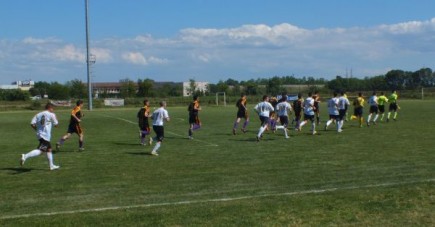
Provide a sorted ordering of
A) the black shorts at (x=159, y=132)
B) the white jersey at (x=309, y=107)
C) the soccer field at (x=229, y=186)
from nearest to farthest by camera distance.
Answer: the soccer field at (x=229, y=186), the black shorts at (x=159, y=132), the white jersey at (x=309, y=107)

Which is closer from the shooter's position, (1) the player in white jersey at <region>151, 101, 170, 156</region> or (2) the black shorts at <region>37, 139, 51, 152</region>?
(2) the black shorts at <region>37, 139, 51, 152</region>

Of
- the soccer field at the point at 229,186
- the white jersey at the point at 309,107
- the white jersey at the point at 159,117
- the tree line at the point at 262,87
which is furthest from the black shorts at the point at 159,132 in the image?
the tree line at the point at 262,87

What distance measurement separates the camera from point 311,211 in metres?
8.05

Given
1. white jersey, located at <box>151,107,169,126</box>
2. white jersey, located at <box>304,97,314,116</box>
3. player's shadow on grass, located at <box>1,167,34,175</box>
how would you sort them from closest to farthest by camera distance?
player's shadow on grass, located at <box>1,167,34,175</box> < white jersey, located at <box>151,107,169,126</box> < white jersey, located at <box>304,97,314,116</box>

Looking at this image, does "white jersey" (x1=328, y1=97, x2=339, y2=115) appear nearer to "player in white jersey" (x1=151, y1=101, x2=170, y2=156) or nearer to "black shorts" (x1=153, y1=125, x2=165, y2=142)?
"player in white jersey" (x1=151, y1=101, x2=170, y2=156)

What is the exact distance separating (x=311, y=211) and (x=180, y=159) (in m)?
7.70

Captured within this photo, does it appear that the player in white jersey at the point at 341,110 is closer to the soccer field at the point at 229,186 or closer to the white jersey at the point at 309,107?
the white jersey at the point at 309,107

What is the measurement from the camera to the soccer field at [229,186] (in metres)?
7.91

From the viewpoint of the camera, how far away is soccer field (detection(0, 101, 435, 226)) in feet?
26.0

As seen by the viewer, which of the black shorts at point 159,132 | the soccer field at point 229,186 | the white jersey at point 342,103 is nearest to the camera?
the soccer field at point 229,186

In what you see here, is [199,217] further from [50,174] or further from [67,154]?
[67,154]

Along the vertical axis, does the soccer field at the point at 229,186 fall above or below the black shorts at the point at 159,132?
below

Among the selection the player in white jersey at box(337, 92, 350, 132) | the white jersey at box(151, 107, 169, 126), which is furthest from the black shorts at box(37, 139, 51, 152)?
the player in white jersey at box(337, 92, 350, 132)

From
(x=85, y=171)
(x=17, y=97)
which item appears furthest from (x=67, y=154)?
(x=17, y=97)
